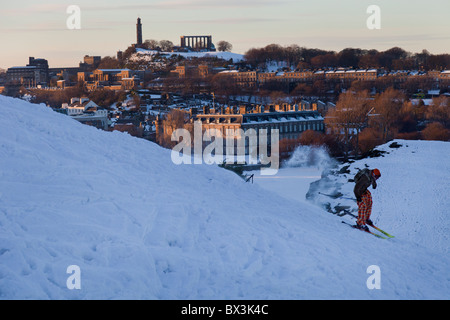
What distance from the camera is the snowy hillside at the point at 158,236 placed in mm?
5832

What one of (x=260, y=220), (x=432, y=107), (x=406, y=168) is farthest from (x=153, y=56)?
(x=260, y=220)

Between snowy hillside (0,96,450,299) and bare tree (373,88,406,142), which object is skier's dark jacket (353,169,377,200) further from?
bare tree (373,88,406,142)

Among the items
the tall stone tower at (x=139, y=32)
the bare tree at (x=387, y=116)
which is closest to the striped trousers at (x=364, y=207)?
the bare tree at (x=387, y=116)

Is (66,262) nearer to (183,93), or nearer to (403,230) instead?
(403,230)

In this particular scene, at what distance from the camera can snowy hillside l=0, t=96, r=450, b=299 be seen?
19.1 ft

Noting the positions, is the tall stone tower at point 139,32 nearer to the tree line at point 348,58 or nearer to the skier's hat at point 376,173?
the tree line at point 348,58

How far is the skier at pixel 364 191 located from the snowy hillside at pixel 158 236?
253mm

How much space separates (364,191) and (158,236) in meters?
3.20

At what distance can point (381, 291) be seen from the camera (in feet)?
21.3

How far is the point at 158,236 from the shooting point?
22.0 ft

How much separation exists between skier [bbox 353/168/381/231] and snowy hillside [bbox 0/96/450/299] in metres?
0.25

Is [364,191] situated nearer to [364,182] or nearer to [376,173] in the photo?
[364,182]

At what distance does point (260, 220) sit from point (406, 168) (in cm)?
1398

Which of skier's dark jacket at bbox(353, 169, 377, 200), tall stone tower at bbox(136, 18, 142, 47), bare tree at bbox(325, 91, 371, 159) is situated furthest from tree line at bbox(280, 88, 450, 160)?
tall stone tower at bbox(136, 18, 142, 47)
